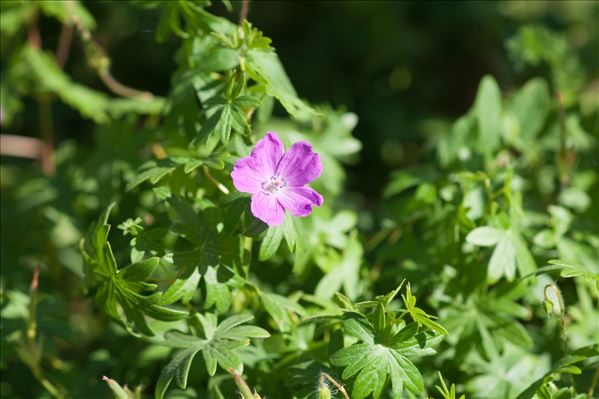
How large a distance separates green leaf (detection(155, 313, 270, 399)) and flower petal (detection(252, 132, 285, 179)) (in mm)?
297

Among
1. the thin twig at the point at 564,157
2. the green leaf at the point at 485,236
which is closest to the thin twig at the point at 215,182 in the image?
the green leaf at the point at 485,236

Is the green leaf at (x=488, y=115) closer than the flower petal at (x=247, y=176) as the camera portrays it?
No

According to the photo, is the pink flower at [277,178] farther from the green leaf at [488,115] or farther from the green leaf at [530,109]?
the green leaf at [530,109]

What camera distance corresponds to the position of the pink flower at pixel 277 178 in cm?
135

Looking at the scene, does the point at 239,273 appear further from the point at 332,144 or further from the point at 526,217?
the point at 526,217

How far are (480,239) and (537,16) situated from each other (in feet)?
7.12

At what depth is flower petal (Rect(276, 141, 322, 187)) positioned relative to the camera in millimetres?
1426

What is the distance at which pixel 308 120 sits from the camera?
82.7 inches

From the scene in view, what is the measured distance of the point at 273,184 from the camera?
1.42 m

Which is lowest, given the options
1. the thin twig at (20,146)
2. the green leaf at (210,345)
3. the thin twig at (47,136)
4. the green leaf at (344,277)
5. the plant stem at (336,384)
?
the thin twig at (20,146)

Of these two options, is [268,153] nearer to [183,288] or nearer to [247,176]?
[247,176]

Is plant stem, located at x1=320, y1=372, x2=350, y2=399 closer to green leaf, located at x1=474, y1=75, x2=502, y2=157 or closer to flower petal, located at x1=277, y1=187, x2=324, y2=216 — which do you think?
flower petal, located at x1=277, y1=187, x2=324, y2=216

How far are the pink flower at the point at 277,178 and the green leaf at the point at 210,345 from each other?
0.23 metres

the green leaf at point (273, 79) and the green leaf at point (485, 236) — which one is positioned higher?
the green leaf at point (273, 79)
